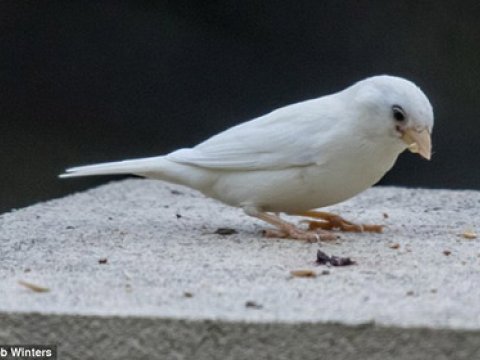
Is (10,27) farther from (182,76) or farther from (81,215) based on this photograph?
(81,215)

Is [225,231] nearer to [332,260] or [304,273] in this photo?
[332,260]

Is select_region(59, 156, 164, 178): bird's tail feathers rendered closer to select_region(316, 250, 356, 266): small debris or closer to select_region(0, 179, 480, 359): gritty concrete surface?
select_region(0, 179, 480, 359): gritty concrete surface

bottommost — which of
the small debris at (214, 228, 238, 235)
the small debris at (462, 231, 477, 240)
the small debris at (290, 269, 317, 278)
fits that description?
the small debris at (214, 228, 238, 235)

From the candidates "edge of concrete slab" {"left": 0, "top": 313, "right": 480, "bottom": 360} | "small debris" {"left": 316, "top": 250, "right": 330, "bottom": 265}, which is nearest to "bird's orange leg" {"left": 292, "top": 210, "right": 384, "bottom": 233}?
"small debris" {"left": 316, "top": 250, "right": 330, "bottom": 265}

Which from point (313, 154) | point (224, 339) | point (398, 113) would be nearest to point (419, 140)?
point (398, 113)

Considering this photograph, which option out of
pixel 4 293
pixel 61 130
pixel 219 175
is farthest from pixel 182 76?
pixel 4 293

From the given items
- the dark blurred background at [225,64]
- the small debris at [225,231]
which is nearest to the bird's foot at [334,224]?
the small debris at [225,231]
